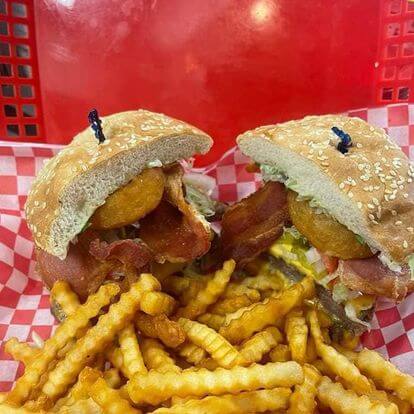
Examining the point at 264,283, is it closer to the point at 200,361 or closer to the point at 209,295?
the point at 209,295

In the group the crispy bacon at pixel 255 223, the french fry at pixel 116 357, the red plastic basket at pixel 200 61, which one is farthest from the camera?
the red plastic basket at pixel 200 61

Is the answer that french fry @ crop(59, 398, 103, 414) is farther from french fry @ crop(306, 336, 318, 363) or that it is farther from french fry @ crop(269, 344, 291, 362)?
french fry @ crop(306, 336, 318, 363)

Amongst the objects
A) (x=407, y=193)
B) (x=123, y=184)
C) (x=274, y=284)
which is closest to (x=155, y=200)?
(x=123, y=184)

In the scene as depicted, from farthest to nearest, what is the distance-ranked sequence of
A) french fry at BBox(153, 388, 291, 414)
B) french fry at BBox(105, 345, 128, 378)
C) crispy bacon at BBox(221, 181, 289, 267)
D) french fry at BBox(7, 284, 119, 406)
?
crispy bacon at BBox(221, 181, 289, 267)
french fry at BBox(105, 345, 128, 378)
french fry at BBox(7, 284, 119, 406)
french fry at BBox(153, 388, 291, 414)

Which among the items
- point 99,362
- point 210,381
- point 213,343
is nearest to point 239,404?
point 210,381

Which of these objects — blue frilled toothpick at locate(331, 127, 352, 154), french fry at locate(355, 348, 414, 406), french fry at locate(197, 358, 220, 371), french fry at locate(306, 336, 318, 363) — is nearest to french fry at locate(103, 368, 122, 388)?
french fry at locate(197, 358, 220, 371)

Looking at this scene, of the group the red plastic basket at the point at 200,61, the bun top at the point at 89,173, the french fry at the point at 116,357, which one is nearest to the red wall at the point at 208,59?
the red plastic basket at the point at 200,61

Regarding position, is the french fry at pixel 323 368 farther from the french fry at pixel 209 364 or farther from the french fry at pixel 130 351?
the french fry at pixel 130 351

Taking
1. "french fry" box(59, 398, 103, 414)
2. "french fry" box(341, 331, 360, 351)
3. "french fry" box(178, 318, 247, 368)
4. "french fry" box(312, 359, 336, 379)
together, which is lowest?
"french fry" box(341, 331, 360, 351)

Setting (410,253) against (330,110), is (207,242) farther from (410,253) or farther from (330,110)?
(330,110)
